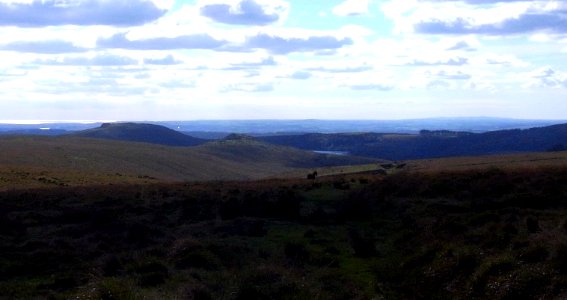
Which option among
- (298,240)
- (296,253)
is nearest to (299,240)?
(298,240)

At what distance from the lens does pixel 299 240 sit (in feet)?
88.2

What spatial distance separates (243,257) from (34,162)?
75016 millimetres

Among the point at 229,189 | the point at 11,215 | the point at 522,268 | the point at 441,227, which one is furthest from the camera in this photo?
the point at 229,189

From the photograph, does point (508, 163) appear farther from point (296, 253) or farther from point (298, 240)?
point (296, 253)

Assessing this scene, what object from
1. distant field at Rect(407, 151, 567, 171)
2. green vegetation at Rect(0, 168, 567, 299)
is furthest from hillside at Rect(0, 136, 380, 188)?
distant field at Rect(407, 151, 567, 171)

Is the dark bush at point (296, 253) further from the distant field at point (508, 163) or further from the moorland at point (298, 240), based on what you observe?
the distant field at point (508, 163)

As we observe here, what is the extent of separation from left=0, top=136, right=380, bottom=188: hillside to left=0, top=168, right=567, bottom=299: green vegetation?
20608 mm

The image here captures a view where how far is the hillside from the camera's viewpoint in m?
64.2

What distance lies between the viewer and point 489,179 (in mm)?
36562

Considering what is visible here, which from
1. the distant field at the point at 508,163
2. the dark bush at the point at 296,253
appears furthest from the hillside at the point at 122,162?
the dark bush at the point at 296,253

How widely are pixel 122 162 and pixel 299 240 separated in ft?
286

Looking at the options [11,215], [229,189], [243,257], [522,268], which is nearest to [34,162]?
[229,189]

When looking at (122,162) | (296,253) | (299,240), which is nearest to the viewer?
(296,253)

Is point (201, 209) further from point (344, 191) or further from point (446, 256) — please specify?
point (446, 256)
